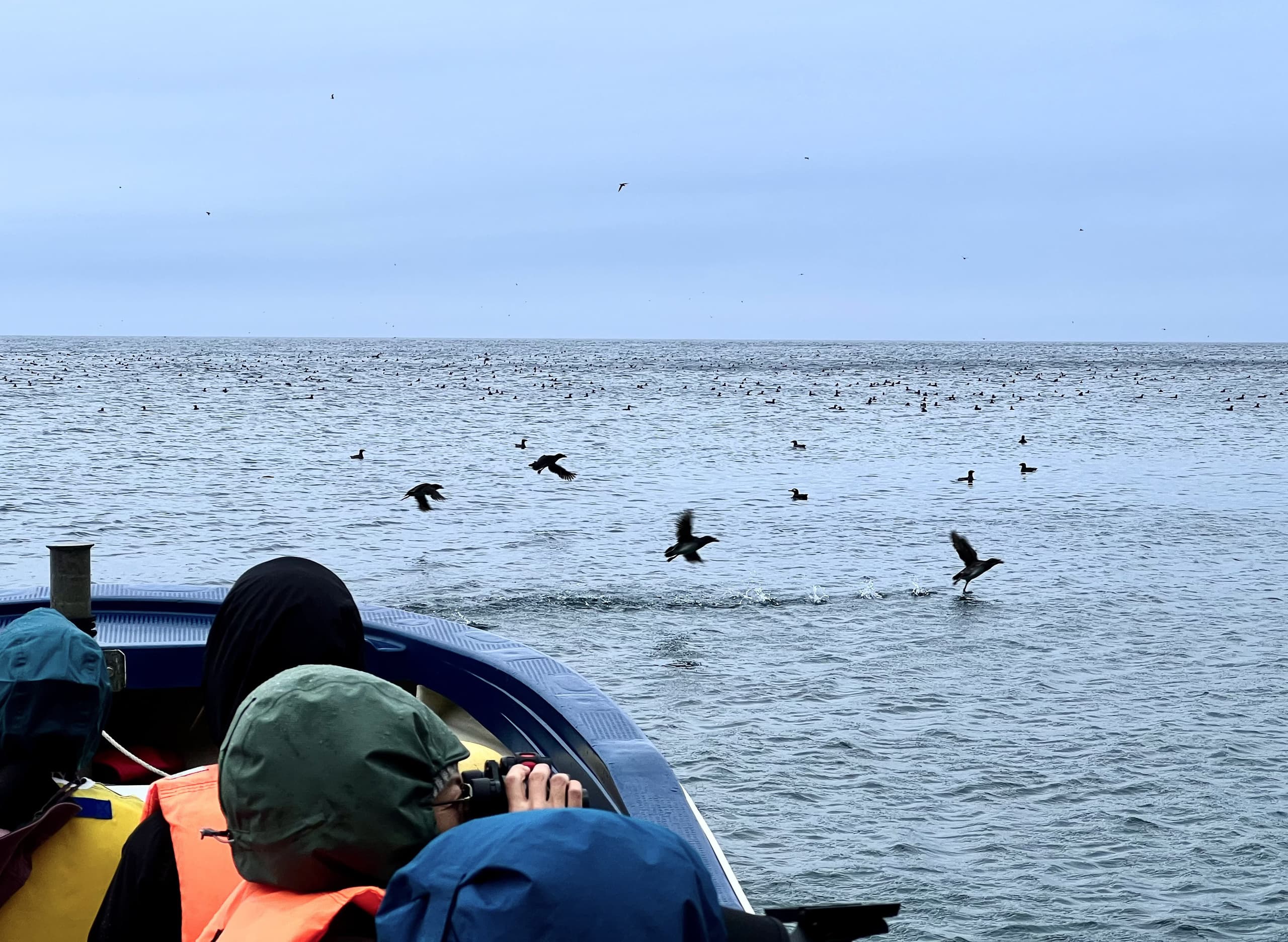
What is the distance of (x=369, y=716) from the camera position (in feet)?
5.77

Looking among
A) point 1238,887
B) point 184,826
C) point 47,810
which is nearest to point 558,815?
point 184,826

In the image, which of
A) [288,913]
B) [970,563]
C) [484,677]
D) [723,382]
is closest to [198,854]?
[288,913]

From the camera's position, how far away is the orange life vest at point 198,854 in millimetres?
2143

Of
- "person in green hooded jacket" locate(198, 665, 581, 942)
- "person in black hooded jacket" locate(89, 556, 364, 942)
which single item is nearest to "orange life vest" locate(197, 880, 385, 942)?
"person in green hooded jacket" locate(198, 665, 581, 942)

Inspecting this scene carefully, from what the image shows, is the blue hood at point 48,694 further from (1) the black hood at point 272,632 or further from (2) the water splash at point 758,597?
(2) the water splash at point 758,597

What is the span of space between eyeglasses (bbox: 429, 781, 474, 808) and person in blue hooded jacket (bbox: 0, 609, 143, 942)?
1240 mm

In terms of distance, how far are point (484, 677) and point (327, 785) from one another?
11.4ft

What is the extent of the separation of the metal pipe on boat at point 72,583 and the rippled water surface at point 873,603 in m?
3.76

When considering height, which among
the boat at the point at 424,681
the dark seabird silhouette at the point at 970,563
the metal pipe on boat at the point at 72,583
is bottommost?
the dark seabird silhouette at the point at 970,563

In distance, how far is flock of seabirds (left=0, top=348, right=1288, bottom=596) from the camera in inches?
2648

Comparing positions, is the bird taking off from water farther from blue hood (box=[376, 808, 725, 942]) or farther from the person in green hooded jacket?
blue hood (box=[376, 808, 725, 942])

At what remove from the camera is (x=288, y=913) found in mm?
1723

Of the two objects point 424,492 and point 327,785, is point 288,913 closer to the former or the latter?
point 327,785

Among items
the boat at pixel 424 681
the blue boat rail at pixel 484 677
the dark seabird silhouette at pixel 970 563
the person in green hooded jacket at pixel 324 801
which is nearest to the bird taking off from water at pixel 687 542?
the dark seabird silhouette at pixel 970 563
